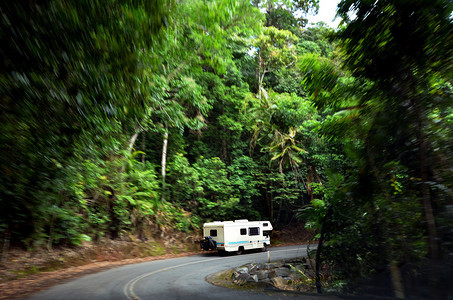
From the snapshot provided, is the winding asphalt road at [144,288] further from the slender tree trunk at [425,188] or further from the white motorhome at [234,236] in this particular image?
the white motorhome at [234,236]

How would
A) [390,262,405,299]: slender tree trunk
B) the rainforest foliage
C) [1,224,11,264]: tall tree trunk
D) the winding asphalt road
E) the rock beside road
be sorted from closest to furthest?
the rainforest foliage, [390,262,405,299]: slender tree trunk, the winding asphalt road, the rock beside road, [1,224,11,264]: tall tree trunk

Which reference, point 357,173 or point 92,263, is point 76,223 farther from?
point 357,173

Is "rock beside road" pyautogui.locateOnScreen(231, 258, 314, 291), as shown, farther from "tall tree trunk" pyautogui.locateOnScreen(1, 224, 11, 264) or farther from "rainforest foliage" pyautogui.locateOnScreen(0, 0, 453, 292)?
"tall tree trunk" pyautogui.locateOnScreen(1, 224, 11, 264)

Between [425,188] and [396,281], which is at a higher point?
[425,188]

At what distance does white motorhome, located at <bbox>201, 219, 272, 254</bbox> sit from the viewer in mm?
18484

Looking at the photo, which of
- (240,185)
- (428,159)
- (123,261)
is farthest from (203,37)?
(240,185)

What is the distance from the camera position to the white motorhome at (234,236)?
18484 millimetres

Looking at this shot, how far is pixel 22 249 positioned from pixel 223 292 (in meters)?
9.08

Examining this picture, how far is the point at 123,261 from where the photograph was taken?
Answer: 15211 mm

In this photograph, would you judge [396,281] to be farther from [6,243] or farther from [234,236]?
[234,236]

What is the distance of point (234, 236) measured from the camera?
62.2 feet

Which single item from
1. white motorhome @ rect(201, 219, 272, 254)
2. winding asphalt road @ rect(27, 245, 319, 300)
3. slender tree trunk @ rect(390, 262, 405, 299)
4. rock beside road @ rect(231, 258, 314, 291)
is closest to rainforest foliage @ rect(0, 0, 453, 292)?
slender tree trunk @ rect(390, 262, 405, 299)

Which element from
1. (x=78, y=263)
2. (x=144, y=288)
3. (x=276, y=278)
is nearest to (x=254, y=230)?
(x=276, y=278)

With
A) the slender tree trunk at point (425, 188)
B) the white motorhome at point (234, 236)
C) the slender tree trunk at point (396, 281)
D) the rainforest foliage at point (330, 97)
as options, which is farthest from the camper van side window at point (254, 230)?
the slender tree trunk at point (425, 188)
